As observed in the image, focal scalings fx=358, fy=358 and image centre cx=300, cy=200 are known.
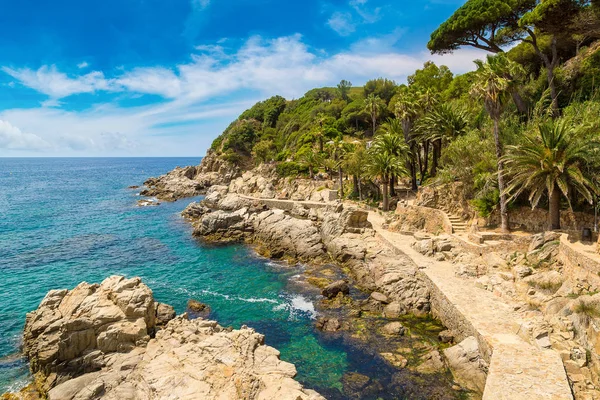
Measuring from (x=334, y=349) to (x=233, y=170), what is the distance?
81.2 m

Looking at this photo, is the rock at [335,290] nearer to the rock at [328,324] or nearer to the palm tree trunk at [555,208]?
the rock at [328,324]

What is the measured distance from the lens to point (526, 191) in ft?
94.3

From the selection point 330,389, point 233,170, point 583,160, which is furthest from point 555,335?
point 233,170

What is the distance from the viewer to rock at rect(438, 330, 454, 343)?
66.8 feet

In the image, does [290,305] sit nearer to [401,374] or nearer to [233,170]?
[401,374]

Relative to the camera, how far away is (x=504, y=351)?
16.0 m

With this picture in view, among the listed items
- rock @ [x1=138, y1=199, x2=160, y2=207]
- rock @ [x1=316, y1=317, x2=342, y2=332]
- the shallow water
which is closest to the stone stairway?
the shallow water

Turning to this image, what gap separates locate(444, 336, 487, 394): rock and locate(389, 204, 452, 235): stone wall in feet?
54.2

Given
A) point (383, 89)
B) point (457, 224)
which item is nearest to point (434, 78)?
point (383, 89)

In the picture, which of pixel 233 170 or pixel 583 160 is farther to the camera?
pixel 233 170

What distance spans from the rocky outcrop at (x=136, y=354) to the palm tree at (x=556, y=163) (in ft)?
68.0

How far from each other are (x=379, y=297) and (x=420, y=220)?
13.8m

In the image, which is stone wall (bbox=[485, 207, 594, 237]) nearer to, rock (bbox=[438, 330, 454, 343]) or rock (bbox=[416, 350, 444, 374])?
rock (bbox=[438, 330, 454, 343])

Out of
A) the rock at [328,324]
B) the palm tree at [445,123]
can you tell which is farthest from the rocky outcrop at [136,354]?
the palm tree at [445,123]
